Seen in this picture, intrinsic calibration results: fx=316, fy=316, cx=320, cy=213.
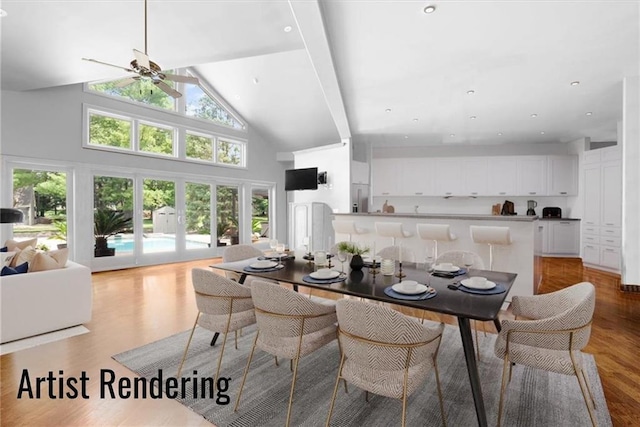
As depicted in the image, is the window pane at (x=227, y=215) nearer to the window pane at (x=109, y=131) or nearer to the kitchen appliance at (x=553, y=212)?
the window pane at (x=109, y=131)

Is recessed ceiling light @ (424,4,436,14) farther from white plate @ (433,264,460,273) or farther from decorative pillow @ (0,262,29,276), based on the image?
decorative pillow @ (0,262,29,276)

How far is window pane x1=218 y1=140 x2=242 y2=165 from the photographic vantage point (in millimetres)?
8297

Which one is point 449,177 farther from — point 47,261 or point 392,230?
point 47,261

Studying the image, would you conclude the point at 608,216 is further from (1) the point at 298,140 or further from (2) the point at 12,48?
(2) the point at 12,48

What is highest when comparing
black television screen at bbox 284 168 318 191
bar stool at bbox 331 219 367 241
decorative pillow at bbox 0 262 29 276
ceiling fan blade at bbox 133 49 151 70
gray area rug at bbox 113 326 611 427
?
ceiling fan blade at bbox 133 49 151 70

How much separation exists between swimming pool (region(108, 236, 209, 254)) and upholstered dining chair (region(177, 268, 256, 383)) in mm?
5222

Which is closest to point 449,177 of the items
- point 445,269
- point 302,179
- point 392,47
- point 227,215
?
point 302,179

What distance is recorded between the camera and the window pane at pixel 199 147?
25.1 ft

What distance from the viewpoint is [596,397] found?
6.67 ft

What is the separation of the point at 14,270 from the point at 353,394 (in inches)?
128

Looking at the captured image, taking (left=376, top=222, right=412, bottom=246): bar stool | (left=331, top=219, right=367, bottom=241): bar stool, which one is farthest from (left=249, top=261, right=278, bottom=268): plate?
(left=331, top=219, right=367, bottom=241): bar stool

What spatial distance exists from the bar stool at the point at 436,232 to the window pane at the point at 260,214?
5725 mm

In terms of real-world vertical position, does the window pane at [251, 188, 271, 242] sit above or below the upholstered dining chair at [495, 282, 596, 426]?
above

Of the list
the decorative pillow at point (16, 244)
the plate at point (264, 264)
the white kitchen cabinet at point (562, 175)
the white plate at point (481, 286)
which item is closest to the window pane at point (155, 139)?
the decorative pillow at point (16, 244)
